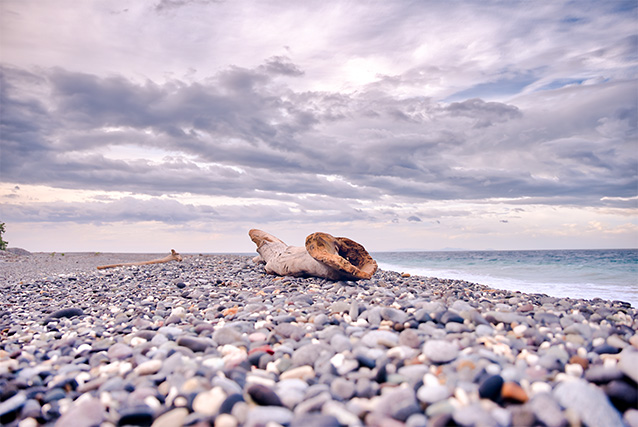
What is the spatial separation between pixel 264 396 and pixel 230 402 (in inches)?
8.2

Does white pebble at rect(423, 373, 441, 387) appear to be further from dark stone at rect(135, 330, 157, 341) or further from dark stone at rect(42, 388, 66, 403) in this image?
dark stone at rect(135, 330, 157, 341)

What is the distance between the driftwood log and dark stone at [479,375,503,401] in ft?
19.3

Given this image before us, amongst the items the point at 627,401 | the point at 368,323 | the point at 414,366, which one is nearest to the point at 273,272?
the point at 368,323

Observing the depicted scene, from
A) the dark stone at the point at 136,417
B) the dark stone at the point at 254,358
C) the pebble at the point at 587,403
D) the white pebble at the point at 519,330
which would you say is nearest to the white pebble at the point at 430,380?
the pebble at the point at 587,403

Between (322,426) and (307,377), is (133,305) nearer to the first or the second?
(307,377)

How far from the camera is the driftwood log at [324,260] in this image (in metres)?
8.31

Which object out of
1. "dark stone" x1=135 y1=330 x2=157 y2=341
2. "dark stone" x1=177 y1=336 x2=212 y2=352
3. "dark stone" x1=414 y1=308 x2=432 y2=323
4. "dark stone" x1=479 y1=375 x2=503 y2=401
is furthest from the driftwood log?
"dark stone" x1=479 y1=375 x2=503 y2=401

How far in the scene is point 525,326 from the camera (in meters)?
3.71

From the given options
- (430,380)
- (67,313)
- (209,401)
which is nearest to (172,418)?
(209,401)

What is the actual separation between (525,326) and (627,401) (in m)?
1.40

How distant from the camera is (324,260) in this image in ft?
27.0

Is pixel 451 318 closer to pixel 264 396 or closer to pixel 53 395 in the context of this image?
pixel 264 396

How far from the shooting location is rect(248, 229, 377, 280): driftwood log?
8.31 metres

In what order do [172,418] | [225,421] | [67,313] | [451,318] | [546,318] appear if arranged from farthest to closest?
[67,313], [546,318], [451,318], [172,418], [225,421]
